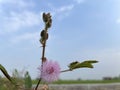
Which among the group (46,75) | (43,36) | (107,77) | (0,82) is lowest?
(46,75)

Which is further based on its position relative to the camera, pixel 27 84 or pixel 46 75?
pixel 27 84

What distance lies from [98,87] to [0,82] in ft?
8.57

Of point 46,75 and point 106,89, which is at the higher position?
point 106,89

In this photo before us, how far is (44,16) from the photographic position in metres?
1.26

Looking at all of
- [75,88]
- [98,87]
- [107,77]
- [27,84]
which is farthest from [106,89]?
[27,84]

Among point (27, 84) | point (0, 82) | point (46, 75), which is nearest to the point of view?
point (46, 75)

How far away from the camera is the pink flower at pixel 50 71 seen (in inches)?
48.2

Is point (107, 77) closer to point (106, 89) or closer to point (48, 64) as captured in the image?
point (106, 89)

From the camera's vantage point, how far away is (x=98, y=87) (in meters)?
7.49

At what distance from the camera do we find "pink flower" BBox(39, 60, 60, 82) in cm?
122

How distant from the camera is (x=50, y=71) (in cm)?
124

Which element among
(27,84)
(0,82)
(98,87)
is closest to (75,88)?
(98,87)

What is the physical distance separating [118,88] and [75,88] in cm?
91

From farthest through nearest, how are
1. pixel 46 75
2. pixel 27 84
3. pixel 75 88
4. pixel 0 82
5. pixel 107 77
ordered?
pixel 107 77 < pixel 75 88 < pixel 0 82 < pixel 27 84 < pixel 46 75
